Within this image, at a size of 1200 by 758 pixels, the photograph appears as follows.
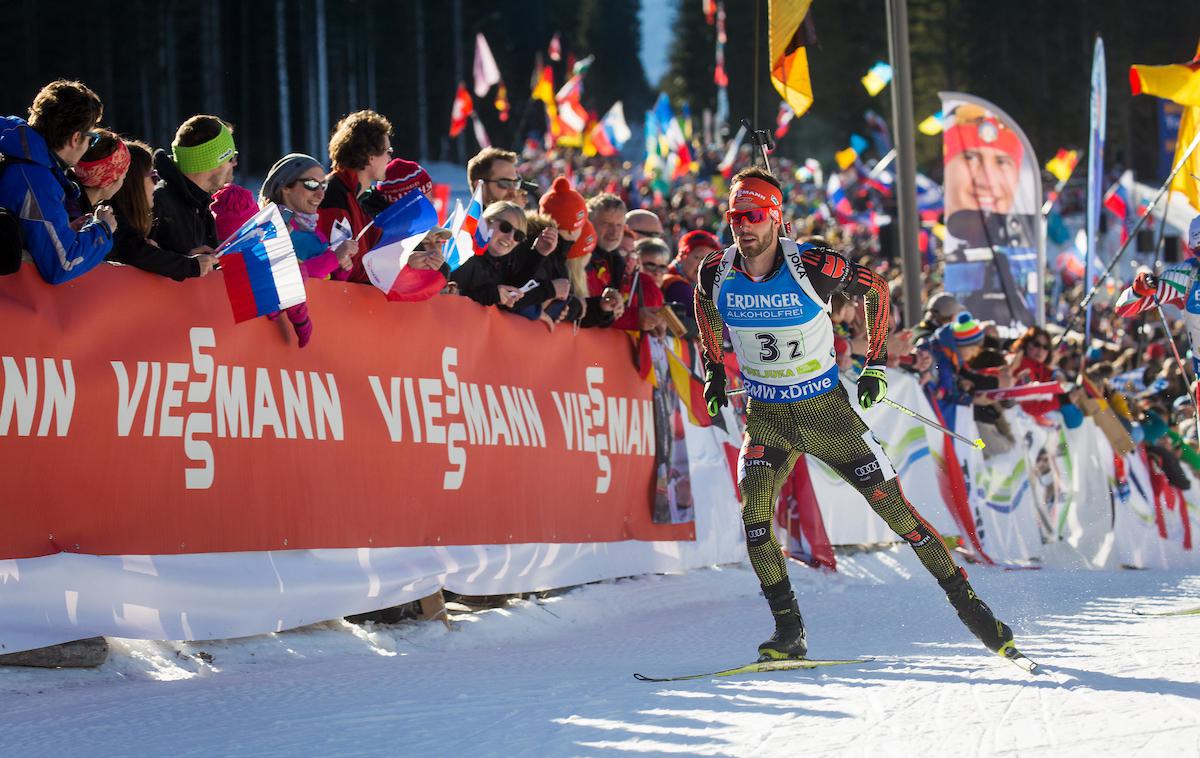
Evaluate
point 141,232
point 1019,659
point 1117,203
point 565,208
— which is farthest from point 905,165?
point 1117,203

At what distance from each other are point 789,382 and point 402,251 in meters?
1.98

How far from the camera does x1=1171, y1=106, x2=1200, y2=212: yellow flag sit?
1264 cm

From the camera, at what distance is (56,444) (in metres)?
5.30

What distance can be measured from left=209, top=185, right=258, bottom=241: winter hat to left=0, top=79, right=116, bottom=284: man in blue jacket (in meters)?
1.12

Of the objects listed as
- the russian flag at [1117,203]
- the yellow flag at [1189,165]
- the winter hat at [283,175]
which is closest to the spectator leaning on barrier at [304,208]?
the winter hat at [283,175]

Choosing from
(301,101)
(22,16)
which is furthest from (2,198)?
(301,101)

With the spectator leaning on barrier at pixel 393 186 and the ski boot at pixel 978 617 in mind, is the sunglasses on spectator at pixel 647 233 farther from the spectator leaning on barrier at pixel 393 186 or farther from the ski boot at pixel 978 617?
the ski boot at pixel 978 617

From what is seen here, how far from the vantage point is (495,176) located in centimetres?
828

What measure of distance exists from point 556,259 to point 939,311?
5.38 metres

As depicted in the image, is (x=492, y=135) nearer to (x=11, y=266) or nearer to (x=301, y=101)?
(x=301, y=101)

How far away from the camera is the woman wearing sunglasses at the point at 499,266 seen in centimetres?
→ 779

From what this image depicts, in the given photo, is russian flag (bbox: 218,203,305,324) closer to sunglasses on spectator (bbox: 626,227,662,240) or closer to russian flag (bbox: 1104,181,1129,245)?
sunglasses on spectator (bbox: 626,227,662,240)

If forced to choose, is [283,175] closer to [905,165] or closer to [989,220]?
[905,165]

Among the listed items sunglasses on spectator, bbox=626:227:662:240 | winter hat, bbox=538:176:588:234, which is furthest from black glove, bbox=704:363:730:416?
sunglasses on spectator, bbox=626:227:662:240
